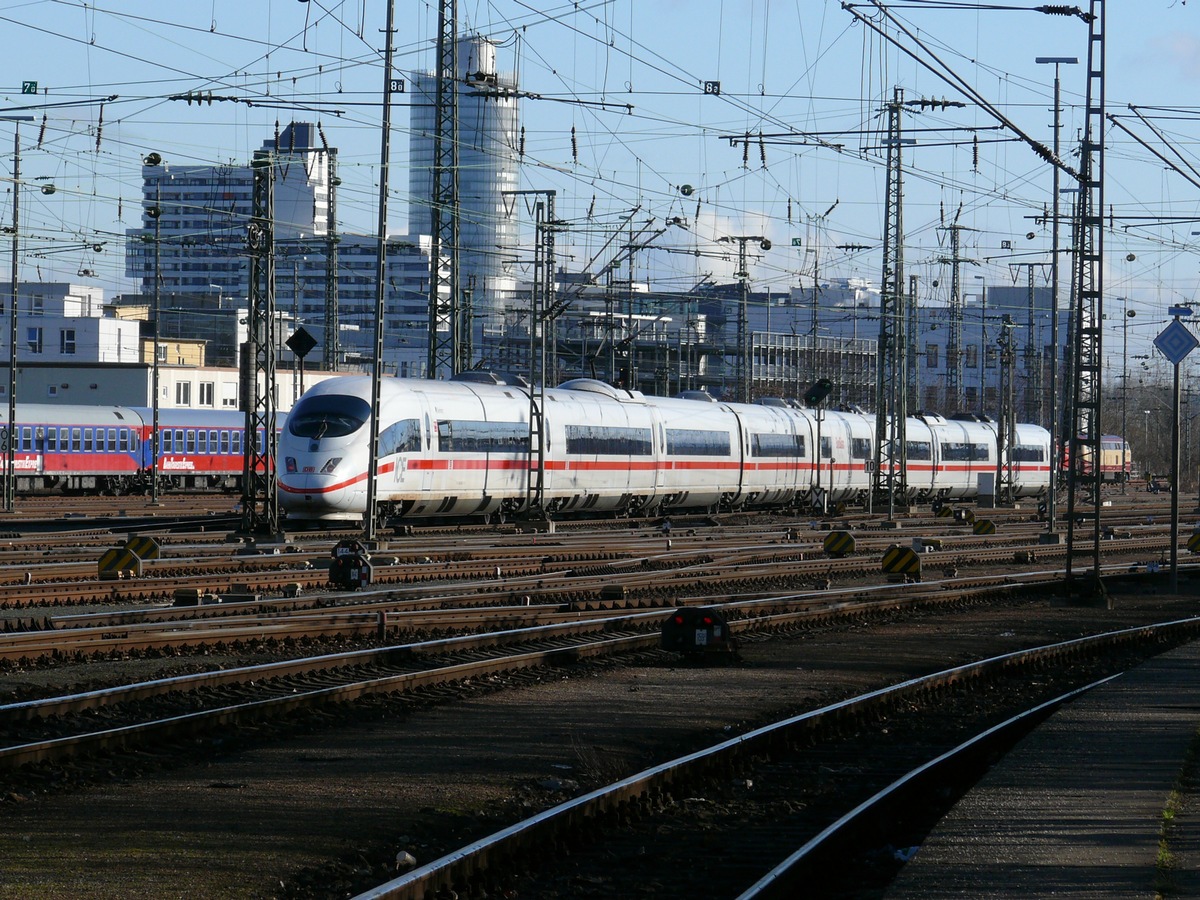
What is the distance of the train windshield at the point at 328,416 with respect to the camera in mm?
37872

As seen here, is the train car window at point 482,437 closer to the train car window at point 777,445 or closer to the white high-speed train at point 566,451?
the white high-speed train at point 566,451

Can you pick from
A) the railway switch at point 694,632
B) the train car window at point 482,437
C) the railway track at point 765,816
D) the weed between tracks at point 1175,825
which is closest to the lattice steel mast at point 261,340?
the train car window at point 482,437

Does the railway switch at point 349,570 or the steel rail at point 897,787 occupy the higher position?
the railway switch at point 349,570

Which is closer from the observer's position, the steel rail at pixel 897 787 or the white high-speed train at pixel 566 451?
the steel rail at pixel 897 787

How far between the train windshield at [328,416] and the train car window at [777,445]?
74.1 feet

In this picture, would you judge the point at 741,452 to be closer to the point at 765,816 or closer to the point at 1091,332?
the point at 1091,332

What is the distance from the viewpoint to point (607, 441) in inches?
1903

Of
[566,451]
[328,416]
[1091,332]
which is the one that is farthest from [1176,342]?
[566,451]

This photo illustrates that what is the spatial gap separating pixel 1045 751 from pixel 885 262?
1511 inches

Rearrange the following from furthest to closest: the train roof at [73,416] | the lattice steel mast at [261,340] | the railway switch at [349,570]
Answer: the train roof at [73,416], the lattice steel mast at [261,340], the railway switch at [349,570]

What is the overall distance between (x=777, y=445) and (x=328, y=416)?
991 inches

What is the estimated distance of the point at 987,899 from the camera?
8133 mm

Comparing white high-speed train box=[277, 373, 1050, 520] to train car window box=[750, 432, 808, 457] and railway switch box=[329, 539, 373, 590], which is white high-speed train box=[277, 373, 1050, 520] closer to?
train car window box=[750, 432, 808, 457]

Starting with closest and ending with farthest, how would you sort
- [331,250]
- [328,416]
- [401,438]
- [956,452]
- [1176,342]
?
[1176,342], [328,416], [401,438], [331,250], [956,452]
